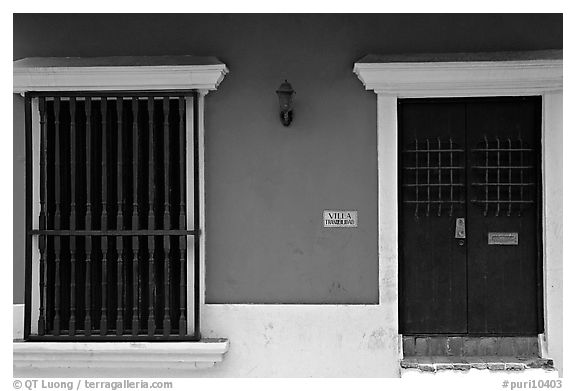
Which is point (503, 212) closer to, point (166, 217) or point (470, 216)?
point (470, 216)

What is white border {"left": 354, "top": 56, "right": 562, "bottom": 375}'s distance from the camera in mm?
6410

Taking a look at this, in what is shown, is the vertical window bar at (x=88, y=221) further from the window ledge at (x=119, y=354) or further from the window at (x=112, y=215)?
the window ledge at (x=119, y=354)

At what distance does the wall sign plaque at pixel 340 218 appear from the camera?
6570mm

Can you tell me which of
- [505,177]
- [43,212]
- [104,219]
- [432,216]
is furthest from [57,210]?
[505,177]

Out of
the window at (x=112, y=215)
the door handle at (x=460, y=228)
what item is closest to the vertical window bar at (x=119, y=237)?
the window at (x=112, y=215)

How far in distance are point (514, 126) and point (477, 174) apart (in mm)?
510

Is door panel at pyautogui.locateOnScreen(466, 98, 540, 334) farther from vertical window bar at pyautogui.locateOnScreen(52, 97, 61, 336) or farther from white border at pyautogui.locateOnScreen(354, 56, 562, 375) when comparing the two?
vertical window bar at pyautogui.locateOnScreen(52, 97, 61, 336)

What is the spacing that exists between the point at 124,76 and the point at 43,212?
132cm

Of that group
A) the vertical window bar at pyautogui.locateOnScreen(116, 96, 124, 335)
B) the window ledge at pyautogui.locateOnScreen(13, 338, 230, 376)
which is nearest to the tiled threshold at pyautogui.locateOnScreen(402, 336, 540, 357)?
the window ledge at pyautogui.locateOnScreen(13, 338, 230, 376)

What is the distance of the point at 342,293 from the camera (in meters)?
6.58

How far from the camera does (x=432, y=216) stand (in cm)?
664

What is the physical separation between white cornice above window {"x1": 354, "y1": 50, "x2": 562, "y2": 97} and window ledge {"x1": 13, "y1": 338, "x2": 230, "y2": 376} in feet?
8.30

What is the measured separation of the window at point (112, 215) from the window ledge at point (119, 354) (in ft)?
0.31

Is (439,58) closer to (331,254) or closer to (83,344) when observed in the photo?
(331,254)
